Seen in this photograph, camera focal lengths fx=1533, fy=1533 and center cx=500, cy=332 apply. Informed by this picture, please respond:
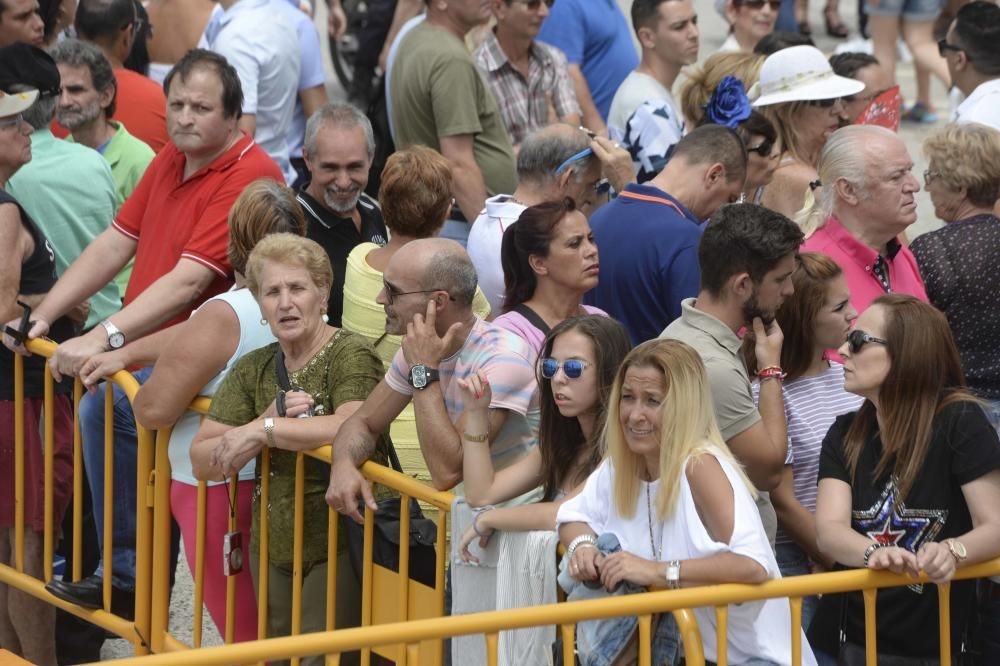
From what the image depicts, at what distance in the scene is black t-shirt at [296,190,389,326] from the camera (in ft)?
18.3

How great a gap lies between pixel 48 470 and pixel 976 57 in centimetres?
453

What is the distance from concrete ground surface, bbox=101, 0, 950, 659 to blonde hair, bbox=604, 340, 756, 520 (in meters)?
2.37

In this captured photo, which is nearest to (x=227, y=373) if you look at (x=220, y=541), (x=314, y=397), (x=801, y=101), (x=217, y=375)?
(x=217, y=375)

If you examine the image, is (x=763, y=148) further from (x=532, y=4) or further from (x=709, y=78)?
(x=532, y=4)

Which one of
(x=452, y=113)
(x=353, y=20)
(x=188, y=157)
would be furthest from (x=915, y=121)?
(x=188, y=157)

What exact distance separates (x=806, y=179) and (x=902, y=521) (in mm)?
2448

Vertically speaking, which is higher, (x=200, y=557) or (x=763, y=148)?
(x=763, y=148)

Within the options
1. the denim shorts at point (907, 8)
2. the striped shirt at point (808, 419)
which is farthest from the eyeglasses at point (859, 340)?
the denim shorts at point (907, 8)

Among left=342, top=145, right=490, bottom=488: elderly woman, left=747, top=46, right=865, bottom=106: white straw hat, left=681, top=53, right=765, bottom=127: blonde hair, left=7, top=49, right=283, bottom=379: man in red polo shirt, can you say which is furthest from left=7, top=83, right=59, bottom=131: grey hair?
left=747, top=46, right=865, bottom=106: white straw hat

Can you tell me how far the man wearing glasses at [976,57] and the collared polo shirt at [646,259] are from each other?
2.26 meters

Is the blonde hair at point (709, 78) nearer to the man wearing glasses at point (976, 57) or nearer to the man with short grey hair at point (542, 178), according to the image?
the man wearing glasses at point (976, 57)

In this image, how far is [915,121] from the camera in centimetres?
1311

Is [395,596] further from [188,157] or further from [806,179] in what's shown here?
[806,179]

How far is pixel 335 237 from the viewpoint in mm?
5715
